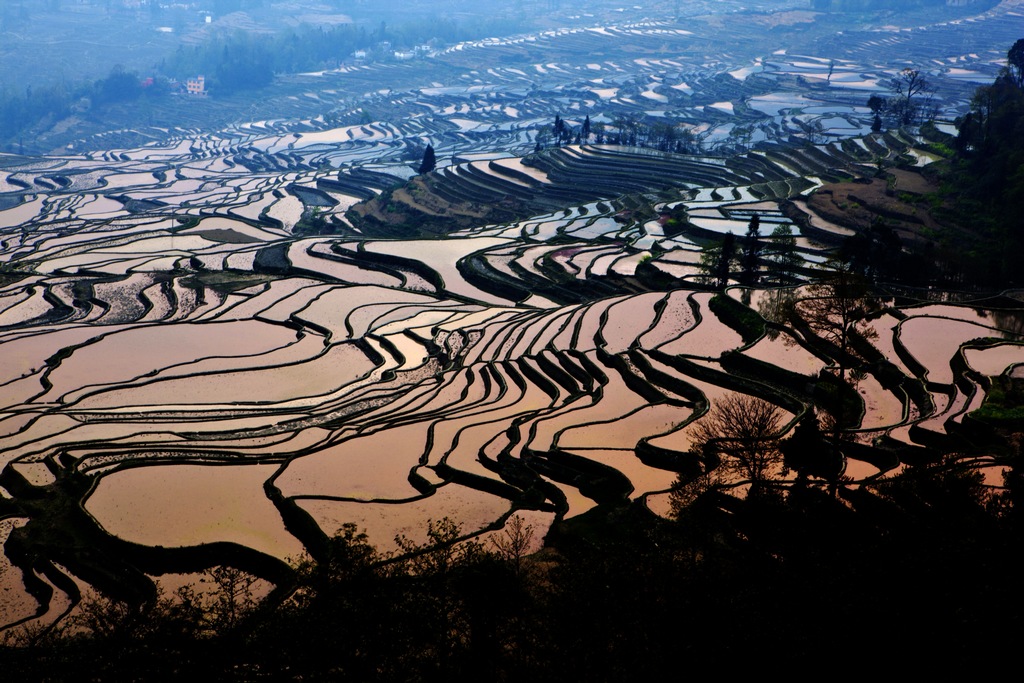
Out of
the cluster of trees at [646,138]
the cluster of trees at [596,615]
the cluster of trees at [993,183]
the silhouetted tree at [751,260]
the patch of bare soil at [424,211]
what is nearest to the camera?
the cluster of trees at [596,615]

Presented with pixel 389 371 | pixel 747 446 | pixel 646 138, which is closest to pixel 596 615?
pixel 747 446

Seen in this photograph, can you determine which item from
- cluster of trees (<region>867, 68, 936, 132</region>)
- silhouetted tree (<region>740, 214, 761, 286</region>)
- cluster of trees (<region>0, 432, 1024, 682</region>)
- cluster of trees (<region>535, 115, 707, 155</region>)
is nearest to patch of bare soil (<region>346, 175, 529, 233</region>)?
cluster of trees (<region>535, 115, 707, 155</region>)

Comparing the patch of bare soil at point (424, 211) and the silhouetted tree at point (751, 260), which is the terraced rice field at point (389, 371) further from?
the patch of bare soil at point (424, 211)

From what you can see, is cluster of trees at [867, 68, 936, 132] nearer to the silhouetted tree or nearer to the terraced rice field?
the terraced rice field

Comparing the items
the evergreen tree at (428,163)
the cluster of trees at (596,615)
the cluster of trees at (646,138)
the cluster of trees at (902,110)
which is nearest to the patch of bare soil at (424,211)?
the evergreen tree at (428,163)

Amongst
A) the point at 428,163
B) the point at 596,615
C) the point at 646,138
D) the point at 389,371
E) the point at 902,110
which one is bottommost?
the point at 646,138

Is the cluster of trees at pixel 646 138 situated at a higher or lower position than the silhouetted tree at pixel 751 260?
lower

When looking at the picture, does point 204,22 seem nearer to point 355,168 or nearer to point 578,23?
point 578,23

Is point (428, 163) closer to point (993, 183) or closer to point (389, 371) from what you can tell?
point (993, 183)

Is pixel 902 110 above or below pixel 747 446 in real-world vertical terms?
below
